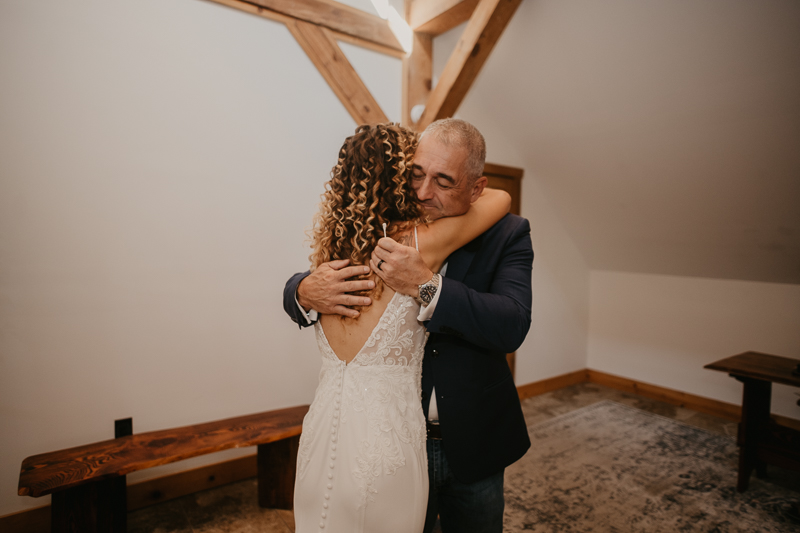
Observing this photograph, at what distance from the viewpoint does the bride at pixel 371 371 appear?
3.26 ft

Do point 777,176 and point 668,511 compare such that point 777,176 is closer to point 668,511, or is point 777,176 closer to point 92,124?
point 668,511

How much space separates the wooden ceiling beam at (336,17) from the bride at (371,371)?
6.90 feet

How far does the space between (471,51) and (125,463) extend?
9.49 feet

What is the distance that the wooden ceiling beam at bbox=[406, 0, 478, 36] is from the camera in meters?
2.94

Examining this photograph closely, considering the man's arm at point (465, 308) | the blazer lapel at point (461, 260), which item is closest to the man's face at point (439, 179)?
the blazer lapel at point (461, 260)

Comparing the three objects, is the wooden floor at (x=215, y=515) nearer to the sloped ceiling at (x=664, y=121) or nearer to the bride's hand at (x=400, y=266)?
the bride's hand at (x=400, y=266)

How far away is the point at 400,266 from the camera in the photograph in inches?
39.8

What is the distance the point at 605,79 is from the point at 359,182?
2681 millimetres

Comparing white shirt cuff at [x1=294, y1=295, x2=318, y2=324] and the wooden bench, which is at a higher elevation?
white shirt cuff at [x1=294, y1=295, x2=318, y2=324]

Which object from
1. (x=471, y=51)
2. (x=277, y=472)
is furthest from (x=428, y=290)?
(x=471, y=51)

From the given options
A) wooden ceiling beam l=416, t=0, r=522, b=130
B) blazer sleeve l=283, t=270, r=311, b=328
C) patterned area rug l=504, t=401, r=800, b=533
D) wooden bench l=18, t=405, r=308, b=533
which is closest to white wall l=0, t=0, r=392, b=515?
wooden bench l=18, t=405, r=308, b=533

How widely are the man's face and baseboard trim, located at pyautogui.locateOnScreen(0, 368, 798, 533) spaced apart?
2.40 m

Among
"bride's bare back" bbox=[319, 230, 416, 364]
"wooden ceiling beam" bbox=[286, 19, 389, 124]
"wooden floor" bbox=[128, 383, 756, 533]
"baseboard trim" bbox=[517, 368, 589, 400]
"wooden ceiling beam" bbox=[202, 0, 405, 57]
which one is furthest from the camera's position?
"baseboard trim" bbox=[517, 368, 589, 400]

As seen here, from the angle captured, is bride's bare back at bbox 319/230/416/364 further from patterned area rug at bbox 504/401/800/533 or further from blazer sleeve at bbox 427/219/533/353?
patterned area rug at bbox 504/401/800/533
